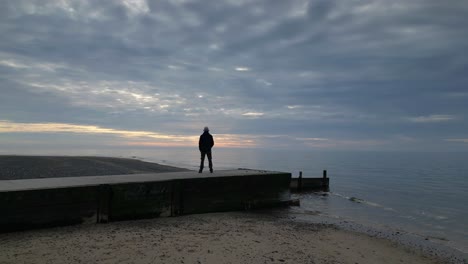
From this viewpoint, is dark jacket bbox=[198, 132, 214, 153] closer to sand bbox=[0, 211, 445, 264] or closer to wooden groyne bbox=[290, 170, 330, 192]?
sand bbox=[0, 211, 445, 264]

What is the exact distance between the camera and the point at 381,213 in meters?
20.0

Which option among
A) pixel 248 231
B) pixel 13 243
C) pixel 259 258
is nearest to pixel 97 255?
pixel 13 243

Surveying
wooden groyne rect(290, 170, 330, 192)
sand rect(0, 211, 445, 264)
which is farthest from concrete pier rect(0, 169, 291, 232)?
wooden groyne rect(290, 170, 330, 192)

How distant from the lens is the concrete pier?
9.30 m

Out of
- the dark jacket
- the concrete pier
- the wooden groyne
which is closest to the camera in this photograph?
the concrete pier

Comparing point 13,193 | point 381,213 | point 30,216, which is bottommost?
point 381,213

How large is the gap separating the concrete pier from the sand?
39 centimetres

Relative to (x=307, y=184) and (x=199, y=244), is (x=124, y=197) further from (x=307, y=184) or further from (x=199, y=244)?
(x=307, y=184)

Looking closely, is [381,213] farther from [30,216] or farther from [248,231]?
[30,216]

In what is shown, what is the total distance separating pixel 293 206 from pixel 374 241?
575cm

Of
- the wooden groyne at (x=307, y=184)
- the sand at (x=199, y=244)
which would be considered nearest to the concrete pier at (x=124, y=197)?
the sand at (x=199, y=244)

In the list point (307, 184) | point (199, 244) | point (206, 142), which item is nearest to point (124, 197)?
point (199, 244)

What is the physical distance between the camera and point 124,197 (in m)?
11.2

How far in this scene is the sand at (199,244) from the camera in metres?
7.61
